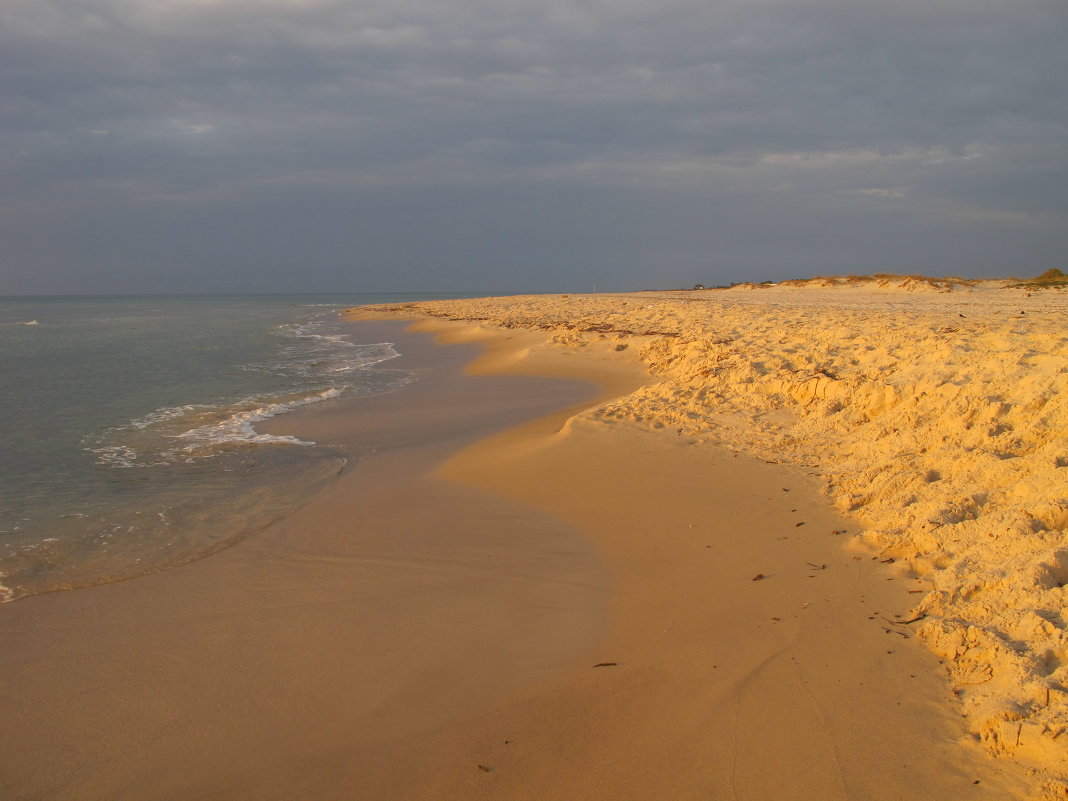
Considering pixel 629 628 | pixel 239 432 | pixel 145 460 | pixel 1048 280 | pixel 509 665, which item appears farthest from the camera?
pixel 1048 280

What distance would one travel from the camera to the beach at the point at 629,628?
2.72m

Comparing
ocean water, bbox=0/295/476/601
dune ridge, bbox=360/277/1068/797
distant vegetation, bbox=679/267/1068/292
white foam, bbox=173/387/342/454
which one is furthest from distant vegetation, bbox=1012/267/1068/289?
white foam, bbox=173/387/342/454

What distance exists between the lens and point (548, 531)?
17.7 ft

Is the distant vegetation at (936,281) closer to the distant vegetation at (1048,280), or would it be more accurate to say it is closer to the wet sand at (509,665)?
the distant vegetation at (1048,280)

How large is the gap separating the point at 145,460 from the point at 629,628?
22.8 feet

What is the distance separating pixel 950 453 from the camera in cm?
521

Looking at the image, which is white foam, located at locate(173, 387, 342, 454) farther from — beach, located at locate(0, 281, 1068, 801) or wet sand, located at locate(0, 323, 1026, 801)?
wet sand, located at locate(0, 323, 1026, 801)

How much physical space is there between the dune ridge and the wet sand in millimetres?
239

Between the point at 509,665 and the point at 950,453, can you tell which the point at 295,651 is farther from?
the point at 950,453

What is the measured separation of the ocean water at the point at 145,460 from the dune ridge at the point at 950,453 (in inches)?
167

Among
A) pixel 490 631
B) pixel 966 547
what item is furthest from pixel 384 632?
pixel 966 547

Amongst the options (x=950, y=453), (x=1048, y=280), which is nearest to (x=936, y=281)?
(x=1048, y=280)

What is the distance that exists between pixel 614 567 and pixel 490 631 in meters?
1.17

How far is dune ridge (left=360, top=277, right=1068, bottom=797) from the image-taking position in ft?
9.59
